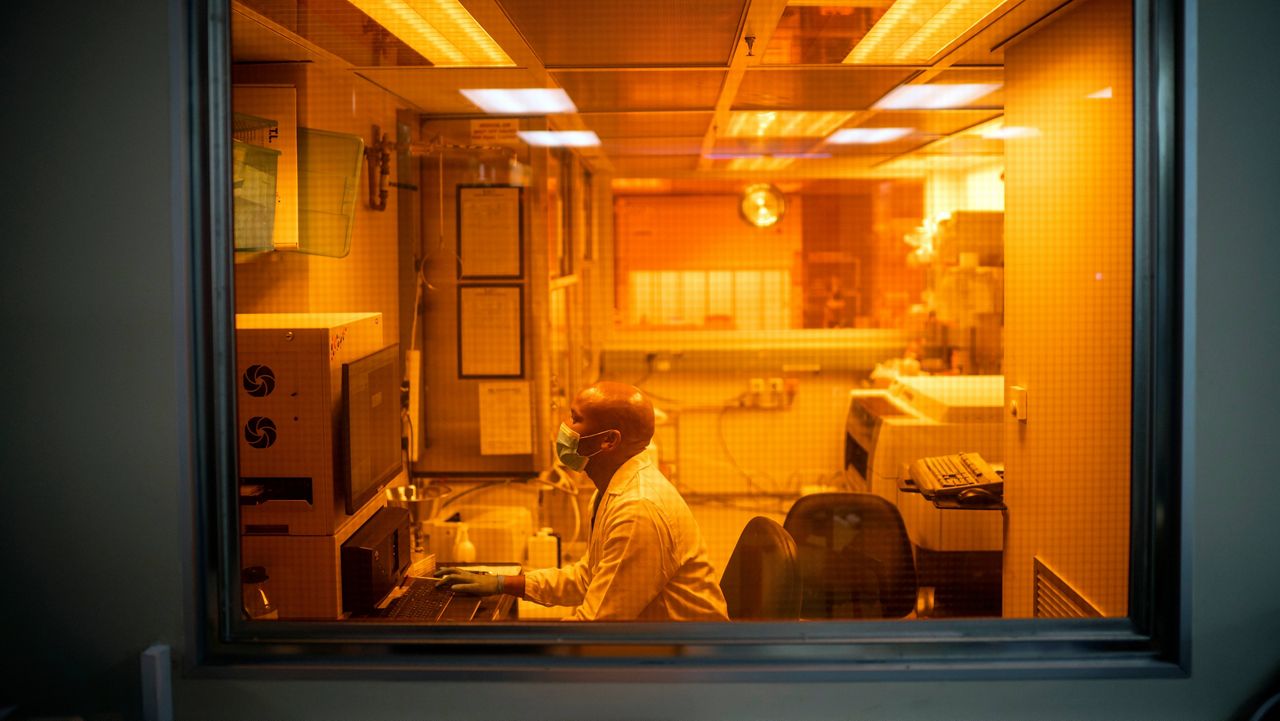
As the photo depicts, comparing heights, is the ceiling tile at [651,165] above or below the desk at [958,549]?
above

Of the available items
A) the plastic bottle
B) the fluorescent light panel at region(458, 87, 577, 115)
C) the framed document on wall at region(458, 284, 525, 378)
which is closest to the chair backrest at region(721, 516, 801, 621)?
the plastic bottle

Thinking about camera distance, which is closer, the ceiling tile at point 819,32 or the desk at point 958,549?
the ceiling tile at point 819,32

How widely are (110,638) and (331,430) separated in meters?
0.55

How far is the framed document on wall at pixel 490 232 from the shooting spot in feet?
9.39

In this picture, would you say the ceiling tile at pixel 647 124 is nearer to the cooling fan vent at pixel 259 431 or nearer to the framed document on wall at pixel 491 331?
the framed document on wall at pixel 491 331

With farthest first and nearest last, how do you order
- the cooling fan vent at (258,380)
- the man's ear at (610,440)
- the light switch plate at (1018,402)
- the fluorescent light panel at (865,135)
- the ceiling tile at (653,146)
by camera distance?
the ceiling tile at (653,146), the fluorescent light panel at (865,135), the light switch plate at (1018,402), the man's ear at (610,440), the cooling fan vent at (258,380)

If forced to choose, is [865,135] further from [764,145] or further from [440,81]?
[440,81]

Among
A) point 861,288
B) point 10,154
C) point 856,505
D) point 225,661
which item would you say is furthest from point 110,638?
point 861,288

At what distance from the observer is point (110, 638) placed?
1.21 metres

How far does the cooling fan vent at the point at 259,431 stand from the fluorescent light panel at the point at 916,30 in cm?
152

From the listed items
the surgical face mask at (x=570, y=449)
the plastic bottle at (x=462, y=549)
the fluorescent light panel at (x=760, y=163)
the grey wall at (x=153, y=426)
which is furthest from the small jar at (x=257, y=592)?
the fluorescent light panel at (x=760, y=163)

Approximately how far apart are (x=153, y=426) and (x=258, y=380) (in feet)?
1.51

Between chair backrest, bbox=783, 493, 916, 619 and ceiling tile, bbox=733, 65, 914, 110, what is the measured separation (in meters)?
1.16

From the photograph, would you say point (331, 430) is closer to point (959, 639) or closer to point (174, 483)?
point (174, 483)
